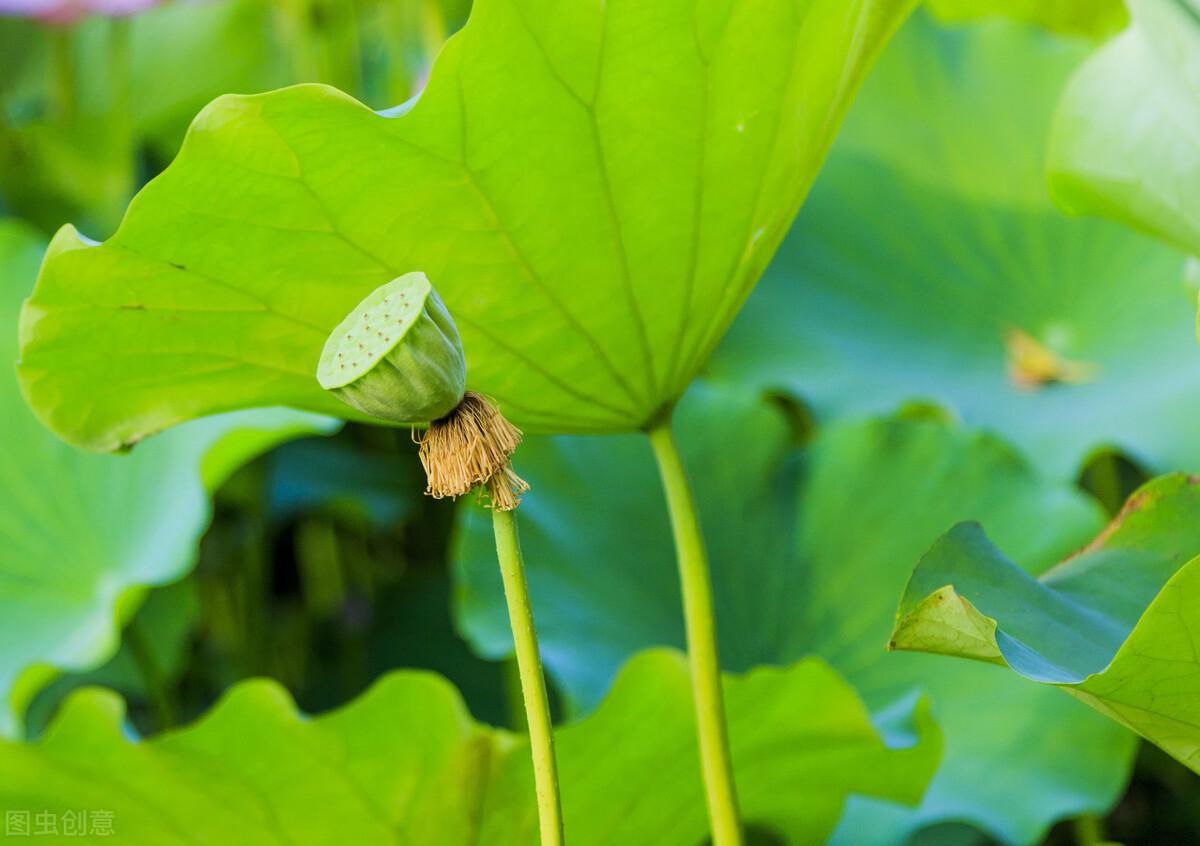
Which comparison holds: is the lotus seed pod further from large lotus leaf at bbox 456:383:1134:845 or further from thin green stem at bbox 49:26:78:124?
thin green stem at bbox 49:26:78:124

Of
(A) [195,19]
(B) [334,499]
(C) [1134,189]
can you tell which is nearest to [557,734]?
(C) [1134,189]

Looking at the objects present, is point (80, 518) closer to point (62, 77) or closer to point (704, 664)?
point (704, 664)

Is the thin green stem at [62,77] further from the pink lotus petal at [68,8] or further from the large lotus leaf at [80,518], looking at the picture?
the large lotus leaf at [80,518]

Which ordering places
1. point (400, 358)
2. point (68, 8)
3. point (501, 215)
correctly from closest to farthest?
point (400, 358) < point (501, 215) < point (68, 8)

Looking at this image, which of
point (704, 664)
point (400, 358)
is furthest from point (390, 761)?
point (400, 358)

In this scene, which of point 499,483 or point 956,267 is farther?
point 956,267

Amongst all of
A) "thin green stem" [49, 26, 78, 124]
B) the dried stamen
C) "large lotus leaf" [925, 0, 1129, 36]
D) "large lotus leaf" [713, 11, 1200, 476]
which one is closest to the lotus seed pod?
the dried stamen
